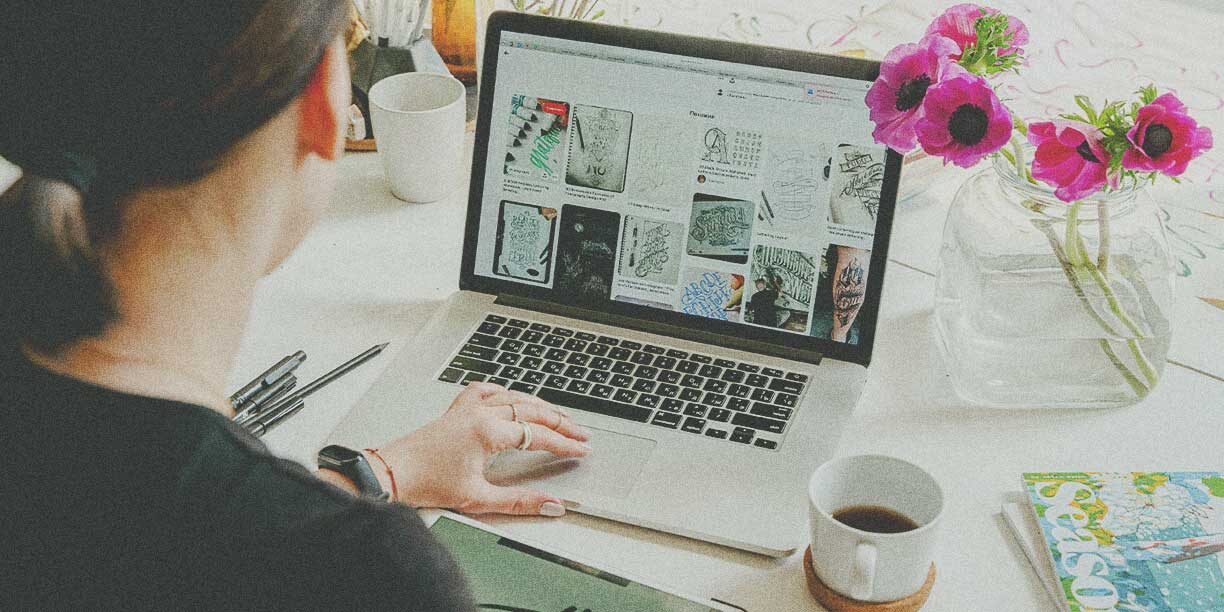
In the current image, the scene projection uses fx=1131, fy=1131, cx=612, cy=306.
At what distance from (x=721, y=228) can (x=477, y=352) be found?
246mm

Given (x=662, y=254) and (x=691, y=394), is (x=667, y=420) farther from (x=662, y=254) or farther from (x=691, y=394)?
(x=662, y=254)

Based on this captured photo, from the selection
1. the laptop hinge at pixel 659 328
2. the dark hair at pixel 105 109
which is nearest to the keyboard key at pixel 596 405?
the laptop hinge at pixel 659 328

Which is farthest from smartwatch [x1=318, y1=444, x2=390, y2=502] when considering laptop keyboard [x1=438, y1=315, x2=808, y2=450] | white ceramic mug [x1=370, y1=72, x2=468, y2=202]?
white ceramic mug [x1=370, y1=72, x2=468, y2=202]

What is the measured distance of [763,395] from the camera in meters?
0.96

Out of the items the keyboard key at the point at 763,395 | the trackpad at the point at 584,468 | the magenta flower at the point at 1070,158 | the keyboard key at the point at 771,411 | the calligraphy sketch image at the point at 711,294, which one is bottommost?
the trackpad at the point at 584,468

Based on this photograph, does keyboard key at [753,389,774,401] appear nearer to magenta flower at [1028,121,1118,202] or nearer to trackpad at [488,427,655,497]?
trackpad at [488,427,655,497]

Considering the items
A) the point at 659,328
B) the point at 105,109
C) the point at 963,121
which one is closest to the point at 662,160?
the point at 659,328

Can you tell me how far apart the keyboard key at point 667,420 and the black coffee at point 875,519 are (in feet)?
0.60

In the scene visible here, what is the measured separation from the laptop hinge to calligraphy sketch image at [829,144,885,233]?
0.40ft

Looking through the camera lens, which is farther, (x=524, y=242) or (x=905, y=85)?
(x=524, y=242)

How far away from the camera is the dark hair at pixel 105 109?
45 cm

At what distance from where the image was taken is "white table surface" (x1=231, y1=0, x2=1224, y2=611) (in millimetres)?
801

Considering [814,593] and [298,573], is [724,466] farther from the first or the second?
[298,573]

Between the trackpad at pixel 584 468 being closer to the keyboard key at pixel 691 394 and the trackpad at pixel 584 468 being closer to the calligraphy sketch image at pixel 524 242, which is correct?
the keyboard key at pixel 691 394
